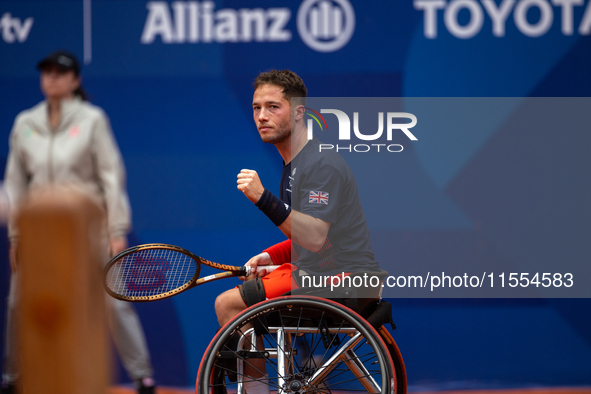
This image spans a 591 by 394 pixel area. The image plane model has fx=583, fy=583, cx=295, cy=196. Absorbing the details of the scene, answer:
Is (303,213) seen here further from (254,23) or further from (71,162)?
(71,162)

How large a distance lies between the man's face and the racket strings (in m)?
0.61

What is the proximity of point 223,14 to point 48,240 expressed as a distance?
294 centimetres

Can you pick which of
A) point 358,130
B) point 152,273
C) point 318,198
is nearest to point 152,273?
point 152,273

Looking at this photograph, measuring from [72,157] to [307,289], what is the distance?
1.87 meters

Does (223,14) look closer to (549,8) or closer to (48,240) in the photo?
(549,8)

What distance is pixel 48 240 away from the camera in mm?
652

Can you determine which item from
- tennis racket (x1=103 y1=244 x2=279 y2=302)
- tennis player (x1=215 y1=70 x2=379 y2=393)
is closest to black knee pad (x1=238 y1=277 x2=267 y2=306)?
tennis player (x1=215 y1=70 x2=379 y2=393)

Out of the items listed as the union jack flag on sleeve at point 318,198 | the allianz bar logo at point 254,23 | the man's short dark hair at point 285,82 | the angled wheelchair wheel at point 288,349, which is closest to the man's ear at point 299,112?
the man's short dark hair at point 285,82

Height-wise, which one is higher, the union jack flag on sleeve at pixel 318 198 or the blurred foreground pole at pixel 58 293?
the union jack flag on sleeve at pixel 318 198

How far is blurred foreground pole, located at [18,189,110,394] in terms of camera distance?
0.65 m

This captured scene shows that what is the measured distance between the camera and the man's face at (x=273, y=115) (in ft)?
7.85

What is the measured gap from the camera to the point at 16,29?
3471 millimetres

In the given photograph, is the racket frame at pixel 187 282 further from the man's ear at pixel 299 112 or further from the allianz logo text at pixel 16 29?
the allianz logo text at pixel 16 29

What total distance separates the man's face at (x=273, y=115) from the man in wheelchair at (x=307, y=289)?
4.8 inches
